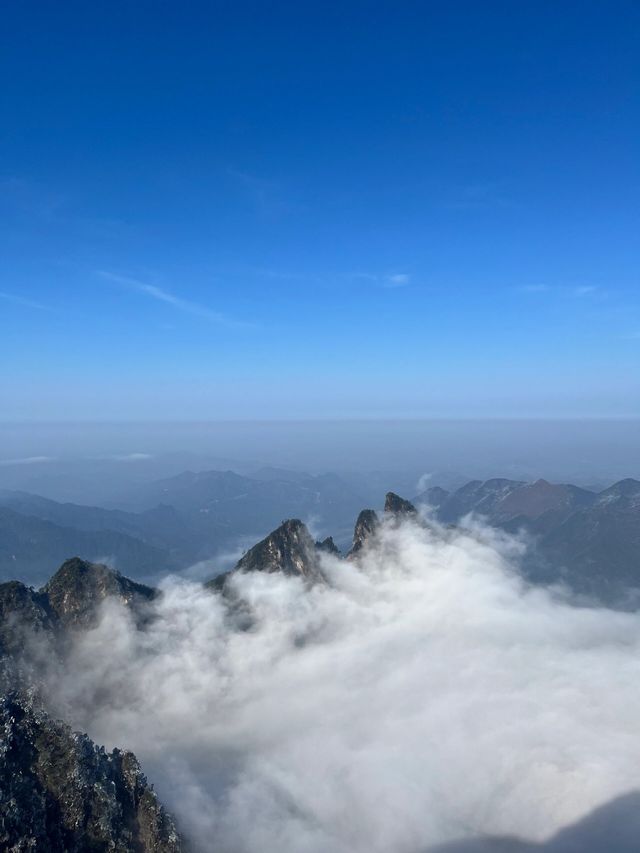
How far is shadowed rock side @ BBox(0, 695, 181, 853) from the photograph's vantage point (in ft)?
209

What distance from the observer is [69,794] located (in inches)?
2616

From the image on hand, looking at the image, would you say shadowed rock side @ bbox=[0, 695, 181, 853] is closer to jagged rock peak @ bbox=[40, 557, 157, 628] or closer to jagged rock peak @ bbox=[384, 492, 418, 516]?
jagged rock peak @ bbox=[40, 557, 157, 628]

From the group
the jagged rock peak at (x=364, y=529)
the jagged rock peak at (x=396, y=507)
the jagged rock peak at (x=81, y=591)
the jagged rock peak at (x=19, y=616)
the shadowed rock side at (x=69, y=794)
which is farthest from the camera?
the jagged rock peak at (x=396, y=507)

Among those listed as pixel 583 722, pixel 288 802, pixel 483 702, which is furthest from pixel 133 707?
pixel 583 722

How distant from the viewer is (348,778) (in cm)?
10675

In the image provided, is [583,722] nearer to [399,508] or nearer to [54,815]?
[399,508]

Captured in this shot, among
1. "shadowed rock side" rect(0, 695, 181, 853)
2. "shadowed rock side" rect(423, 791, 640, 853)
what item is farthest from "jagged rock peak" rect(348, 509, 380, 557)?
"shadowed rock side" rect(0, 695, 181, 853)

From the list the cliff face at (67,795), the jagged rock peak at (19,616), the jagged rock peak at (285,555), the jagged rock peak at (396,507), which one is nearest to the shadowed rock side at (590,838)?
the cliff face at (67,795)

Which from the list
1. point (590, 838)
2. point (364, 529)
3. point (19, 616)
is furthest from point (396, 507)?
point (19, 616)

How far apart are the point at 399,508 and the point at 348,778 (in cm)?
9156

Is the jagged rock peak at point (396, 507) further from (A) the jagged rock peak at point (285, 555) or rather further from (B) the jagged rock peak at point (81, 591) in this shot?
(B) the jagged rock peak at point (81, 591)

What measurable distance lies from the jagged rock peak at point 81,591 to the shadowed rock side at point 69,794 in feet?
176

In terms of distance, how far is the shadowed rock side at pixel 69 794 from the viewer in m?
63.8

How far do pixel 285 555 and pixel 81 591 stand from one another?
2127 inches
